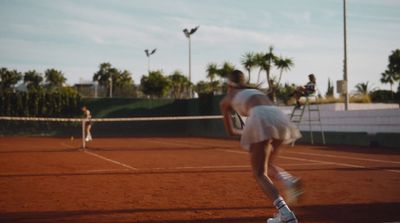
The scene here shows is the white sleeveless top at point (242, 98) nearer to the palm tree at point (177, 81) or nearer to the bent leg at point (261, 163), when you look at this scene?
the bent leg at point (261, 163)

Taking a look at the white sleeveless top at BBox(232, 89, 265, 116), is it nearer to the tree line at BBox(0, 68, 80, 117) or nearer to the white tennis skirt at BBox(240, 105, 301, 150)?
the white tennis skirt at BBox(240, 105, 301, 150)

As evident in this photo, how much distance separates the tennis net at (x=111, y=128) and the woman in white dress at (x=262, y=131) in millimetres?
26756

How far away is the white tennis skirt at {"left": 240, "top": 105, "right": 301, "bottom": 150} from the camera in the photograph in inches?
184

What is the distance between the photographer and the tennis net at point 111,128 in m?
A: 33.0

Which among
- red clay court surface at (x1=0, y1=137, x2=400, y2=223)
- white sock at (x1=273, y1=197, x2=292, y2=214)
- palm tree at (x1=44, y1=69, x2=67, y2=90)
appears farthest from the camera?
palm tree at (x1=44, y1=69, x2=67, y2=90)

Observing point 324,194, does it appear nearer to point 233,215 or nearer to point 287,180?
point 233,215

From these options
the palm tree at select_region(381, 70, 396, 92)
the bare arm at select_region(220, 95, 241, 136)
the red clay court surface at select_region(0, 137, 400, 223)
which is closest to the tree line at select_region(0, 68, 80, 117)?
the red clay court surface at select_region(0, 137, 400, 223)

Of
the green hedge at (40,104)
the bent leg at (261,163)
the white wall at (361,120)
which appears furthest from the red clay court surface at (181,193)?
the green hedge at (40,104)

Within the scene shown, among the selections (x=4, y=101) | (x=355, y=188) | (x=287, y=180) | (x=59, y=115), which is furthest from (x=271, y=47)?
(x=287, y=180)

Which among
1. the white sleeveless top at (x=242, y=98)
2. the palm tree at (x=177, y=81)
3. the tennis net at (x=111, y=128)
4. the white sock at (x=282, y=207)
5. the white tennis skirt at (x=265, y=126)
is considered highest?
the palm tree at (x=177, y=81)

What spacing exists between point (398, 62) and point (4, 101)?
194 ft

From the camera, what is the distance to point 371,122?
20.0 meters

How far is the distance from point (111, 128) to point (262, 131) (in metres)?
32.0

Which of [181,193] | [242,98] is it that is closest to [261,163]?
[242,98]
